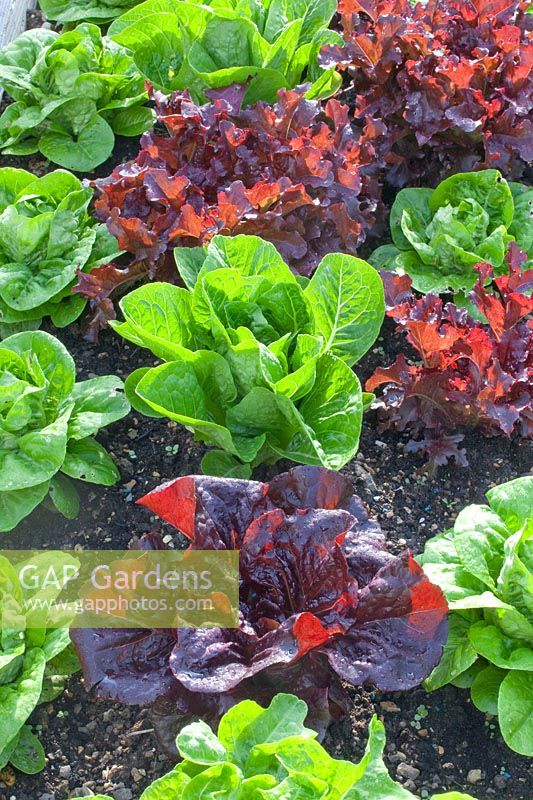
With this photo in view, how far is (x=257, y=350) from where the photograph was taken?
9.77 ft

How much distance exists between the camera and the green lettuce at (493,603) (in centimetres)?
274

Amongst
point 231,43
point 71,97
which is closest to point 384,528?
point 231,43

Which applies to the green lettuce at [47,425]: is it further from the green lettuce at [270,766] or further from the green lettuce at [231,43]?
the green lettuce at [231,43]

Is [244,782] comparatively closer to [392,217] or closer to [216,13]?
[392,217]

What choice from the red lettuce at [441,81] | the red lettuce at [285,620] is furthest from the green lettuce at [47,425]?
the red lettuce at [441,81]

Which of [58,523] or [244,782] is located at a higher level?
[244,782]

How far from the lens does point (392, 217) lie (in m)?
4.27

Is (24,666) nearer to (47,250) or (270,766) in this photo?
(270,766)

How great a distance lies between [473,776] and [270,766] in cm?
79

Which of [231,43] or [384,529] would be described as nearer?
[384,529]

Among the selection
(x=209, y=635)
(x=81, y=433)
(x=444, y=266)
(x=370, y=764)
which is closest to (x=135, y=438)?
(x=81, y=433)

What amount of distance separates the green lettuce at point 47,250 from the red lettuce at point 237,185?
15cm

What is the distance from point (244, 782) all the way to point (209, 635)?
470 mm

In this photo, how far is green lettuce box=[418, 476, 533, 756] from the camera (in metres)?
2.74
